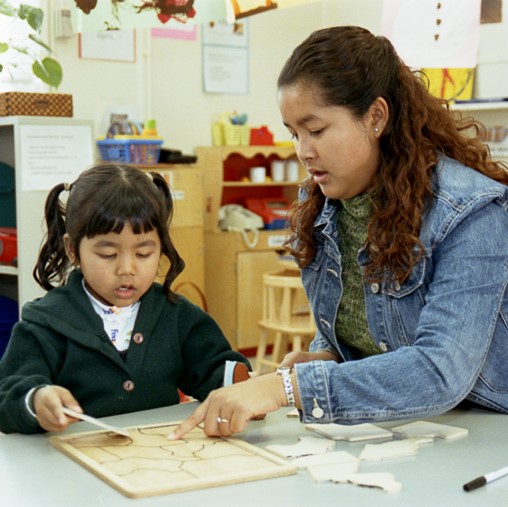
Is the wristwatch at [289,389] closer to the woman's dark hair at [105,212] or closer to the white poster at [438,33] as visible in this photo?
the woman's dark hair at [105,212]

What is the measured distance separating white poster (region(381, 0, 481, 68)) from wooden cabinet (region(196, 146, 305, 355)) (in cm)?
157

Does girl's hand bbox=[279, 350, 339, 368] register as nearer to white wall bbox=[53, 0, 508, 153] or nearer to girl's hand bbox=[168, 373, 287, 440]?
girl's hand bbox=[168, 373, 287, 440]

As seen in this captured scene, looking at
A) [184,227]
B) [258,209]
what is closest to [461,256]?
[184,227]

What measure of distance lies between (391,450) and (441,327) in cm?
19

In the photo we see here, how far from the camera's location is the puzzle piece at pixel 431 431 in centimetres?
123

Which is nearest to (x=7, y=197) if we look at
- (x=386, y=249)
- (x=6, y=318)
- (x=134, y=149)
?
(x=6, y=318)

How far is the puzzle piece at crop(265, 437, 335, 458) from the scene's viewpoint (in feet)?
3.74

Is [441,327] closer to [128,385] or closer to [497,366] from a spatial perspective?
[497,366]

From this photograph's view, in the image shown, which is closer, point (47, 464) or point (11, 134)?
point (47, 464)

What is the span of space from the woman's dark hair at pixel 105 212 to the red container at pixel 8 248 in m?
1.49

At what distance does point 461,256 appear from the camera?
1.27 m

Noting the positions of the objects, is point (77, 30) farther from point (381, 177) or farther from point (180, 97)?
point (381, 177)

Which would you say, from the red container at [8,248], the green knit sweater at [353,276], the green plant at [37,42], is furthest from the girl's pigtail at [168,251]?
the red container at [8,248]

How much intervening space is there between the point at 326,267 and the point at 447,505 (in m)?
0.61
